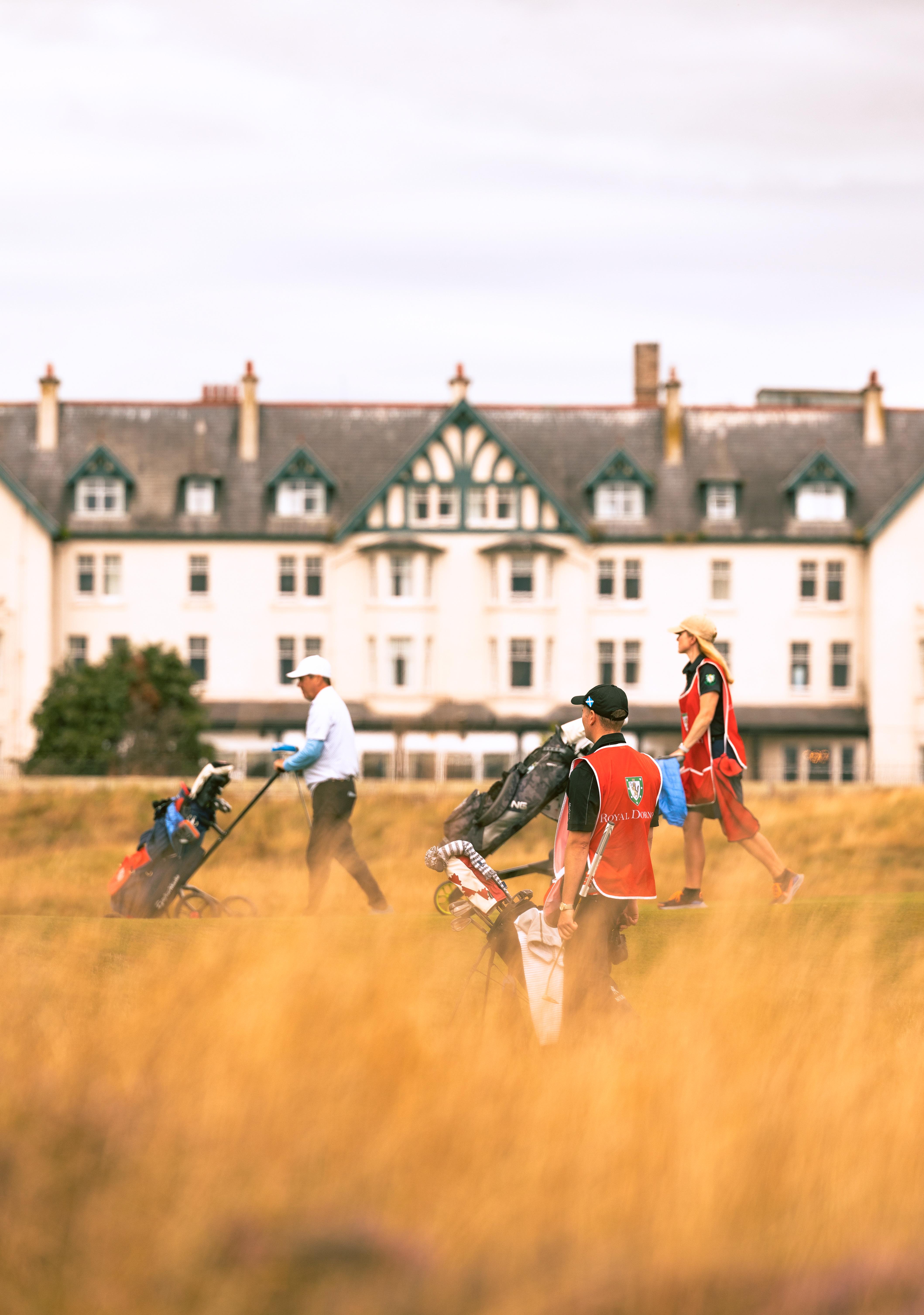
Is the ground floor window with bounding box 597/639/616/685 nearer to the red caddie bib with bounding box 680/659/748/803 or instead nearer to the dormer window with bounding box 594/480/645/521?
the dormer window with bounding box 594/480/645/521

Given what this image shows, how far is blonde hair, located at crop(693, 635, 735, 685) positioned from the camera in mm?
11297

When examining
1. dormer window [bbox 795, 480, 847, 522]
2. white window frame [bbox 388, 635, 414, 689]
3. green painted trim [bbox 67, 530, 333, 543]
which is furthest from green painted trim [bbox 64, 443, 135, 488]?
dormer window [bbox 795, 480, 847, 522]

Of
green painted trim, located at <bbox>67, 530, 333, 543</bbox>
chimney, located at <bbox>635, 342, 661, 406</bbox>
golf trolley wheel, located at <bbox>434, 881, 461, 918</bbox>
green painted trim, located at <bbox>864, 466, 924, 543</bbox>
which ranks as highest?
chimney, located at <bbox>635, 342, 661, 406</bbox>

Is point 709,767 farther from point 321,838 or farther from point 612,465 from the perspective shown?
point 612,465

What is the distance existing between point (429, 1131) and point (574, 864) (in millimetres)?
1586

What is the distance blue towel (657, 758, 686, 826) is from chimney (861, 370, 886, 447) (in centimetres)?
5055

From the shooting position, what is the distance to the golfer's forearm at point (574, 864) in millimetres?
7480

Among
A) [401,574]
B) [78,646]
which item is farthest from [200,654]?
[401,574]

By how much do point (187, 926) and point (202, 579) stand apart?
48176 mm

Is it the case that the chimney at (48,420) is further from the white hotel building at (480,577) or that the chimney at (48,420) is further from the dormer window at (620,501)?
the dormer window at (620,501)

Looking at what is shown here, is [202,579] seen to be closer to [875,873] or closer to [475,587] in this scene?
[475,587]

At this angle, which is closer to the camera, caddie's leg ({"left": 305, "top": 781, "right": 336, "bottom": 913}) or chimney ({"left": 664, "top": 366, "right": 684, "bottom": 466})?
caddie's leg ({"left": 305, "top": 781, "right": 336, "bottom": 913})

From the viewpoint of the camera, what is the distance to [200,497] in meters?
58.5

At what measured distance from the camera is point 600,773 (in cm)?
756
